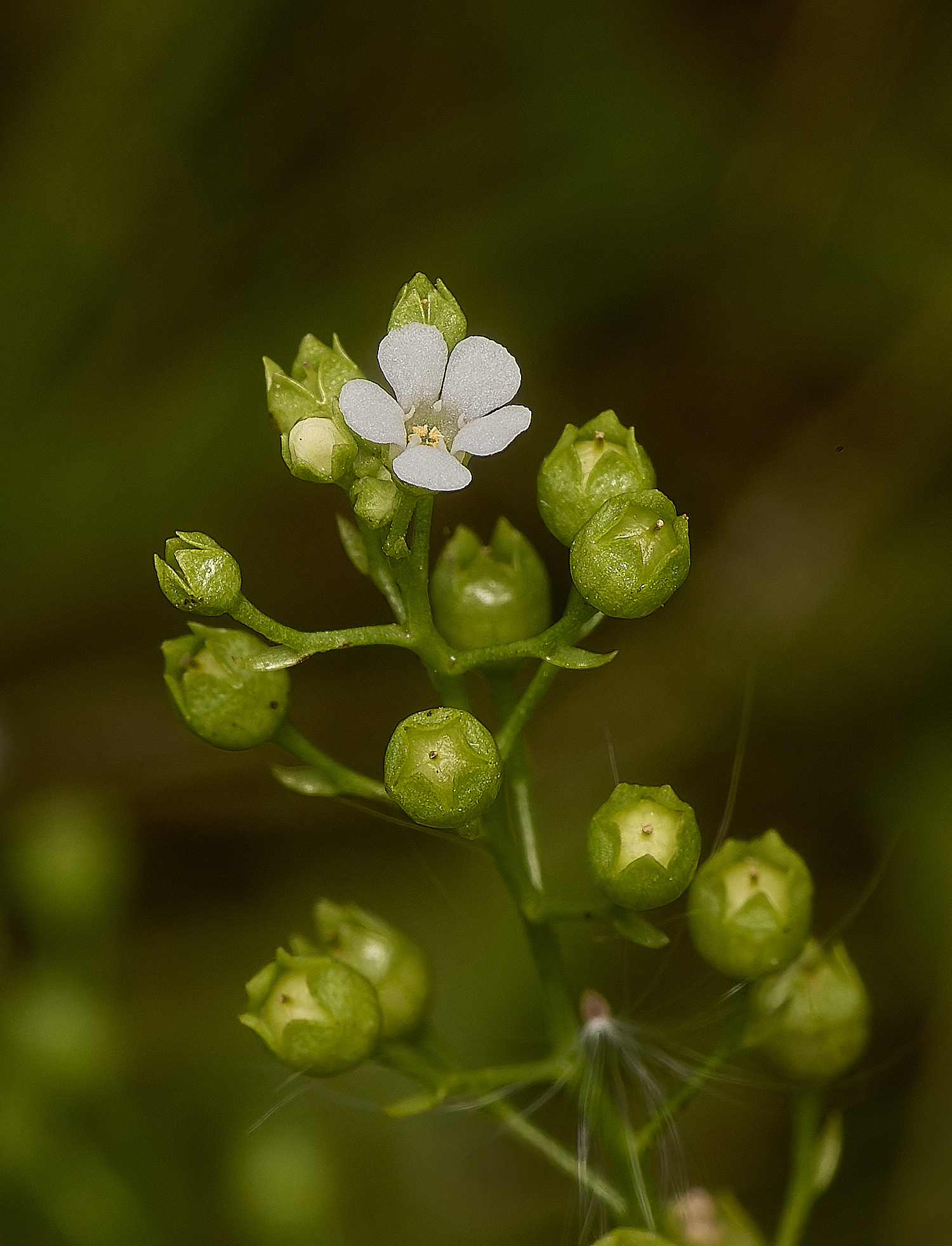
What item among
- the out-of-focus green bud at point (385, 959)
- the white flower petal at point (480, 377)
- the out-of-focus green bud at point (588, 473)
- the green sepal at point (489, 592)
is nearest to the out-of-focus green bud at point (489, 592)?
the green sepal at point (489, 592)

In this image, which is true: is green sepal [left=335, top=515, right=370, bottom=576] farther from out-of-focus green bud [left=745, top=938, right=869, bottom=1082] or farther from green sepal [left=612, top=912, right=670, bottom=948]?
out-of-focus green bud [left=745, top=938, right=869, bottom=1082]

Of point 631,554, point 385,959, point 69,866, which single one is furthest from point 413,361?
point 69,866

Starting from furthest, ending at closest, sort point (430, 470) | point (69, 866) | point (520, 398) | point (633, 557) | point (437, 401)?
point (520, 398)
point (69, 866)
point (437, 401)
point (633, 557)
point (430, 470)

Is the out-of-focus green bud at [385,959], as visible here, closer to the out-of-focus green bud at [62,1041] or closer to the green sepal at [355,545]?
the green sepal at [355,545]

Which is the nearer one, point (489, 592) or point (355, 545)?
point (355, 545)

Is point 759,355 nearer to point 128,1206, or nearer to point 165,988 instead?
point 165,988

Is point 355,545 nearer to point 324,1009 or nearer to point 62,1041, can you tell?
point 324,1009

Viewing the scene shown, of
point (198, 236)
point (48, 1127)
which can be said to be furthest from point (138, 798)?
point (198, 236)
